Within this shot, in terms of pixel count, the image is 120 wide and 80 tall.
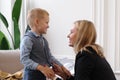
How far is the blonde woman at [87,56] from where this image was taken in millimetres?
1614

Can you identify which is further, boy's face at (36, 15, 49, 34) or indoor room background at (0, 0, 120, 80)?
indoor room background at (0, 0, 120, 80)

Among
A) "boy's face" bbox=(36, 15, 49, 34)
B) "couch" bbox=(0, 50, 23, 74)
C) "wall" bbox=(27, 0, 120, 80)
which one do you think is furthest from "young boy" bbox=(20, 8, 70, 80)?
"wall" bbox=(27, 0, 120, 80)

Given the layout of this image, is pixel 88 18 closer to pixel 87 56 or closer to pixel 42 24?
pixel 42 24

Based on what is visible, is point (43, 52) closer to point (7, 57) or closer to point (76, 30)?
point (76, 30)

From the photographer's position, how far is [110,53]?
127 inches

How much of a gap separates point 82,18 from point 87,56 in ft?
5.84

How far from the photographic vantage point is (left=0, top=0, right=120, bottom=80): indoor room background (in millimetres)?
3193

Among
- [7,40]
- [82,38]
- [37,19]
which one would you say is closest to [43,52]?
[37,19]

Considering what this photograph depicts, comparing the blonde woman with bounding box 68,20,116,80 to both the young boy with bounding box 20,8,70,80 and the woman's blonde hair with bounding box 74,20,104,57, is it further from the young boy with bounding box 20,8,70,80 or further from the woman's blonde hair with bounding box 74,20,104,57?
the young boy with bounding box 20,8,70,80

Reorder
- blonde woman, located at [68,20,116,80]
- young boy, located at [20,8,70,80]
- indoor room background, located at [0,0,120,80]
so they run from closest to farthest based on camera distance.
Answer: blonde woman, located at [68,20,116,80] → young boy, located at [20,8,70,80] → indoor room background, located at [0,0,120,80]

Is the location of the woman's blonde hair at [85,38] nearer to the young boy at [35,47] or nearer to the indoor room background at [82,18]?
the young boy at [35,47]

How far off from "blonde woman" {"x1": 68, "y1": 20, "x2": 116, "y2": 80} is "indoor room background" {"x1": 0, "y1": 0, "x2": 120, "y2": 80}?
4.91 feet

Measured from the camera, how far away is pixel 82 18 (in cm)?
337

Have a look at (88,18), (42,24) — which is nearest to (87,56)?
(42,24)
